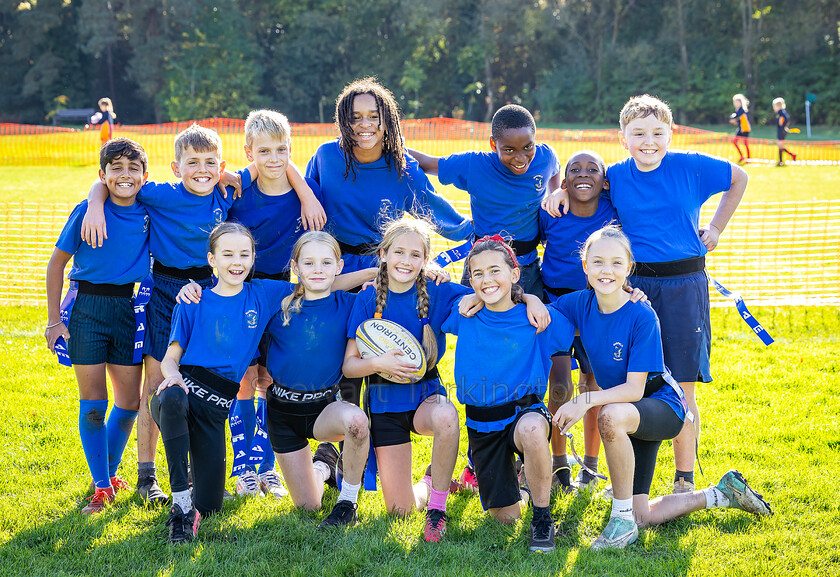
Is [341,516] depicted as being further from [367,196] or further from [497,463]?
[367,196]

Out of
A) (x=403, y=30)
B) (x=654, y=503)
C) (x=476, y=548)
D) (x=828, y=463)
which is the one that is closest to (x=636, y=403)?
(x=654, y=503)

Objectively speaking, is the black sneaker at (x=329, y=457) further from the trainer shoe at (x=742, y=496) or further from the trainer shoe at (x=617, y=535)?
the trainer shoe at (x=742, y=496)

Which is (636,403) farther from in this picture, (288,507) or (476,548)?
(288,507)

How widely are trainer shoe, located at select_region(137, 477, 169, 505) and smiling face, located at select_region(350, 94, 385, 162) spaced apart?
6.88ft

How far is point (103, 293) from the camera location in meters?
3.97

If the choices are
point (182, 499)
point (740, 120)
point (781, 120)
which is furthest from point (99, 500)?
point (781, 120)

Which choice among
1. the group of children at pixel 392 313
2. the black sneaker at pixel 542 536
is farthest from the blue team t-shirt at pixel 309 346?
the black sneaker at pixel 542 536

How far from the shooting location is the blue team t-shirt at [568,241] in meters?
4.09

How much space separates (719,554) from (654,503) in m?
0.41

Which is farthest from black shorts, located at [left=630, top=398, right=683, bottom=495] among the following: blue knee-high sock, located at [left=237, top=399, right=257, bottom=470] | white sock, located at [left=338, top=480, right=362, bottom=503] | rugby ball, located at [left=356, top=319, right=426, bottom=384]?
blue knee-high sock, located at [left=237, top=399, right=257, bottom=470]

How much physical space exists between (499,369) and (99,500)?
2146 millimetres

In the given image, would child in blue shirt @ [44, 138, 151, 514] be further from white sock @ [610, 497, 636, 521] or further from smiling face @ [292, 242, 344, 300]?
white sock @ [610, 497, 636, 521]

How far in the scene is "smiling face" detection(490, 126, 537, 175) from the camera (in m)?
4.00

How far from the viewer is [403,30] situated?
141 ft
